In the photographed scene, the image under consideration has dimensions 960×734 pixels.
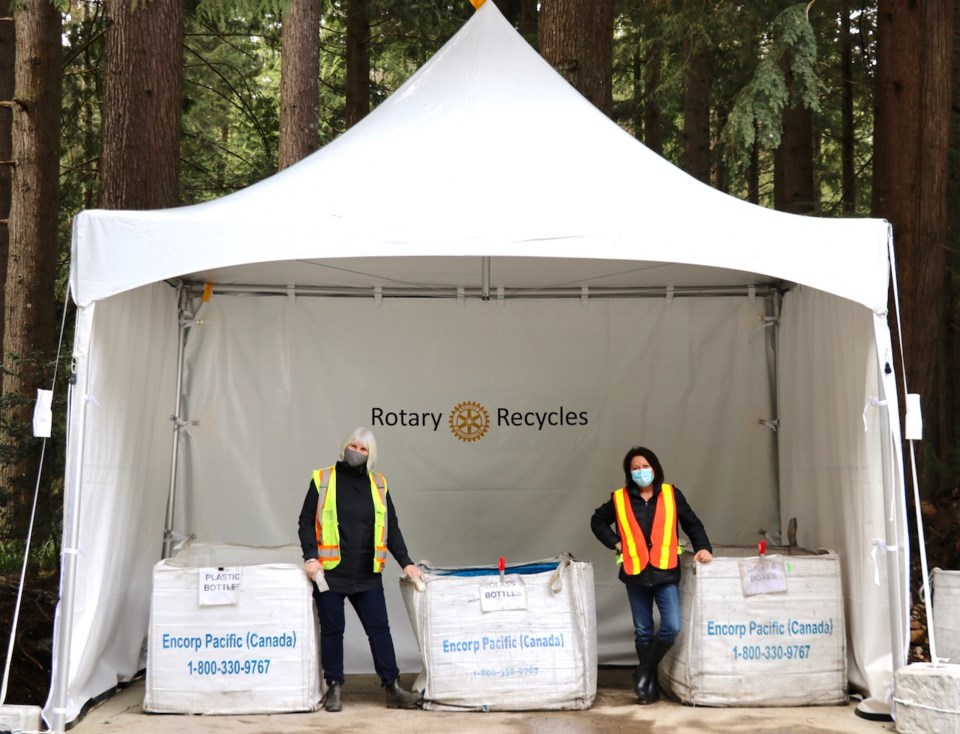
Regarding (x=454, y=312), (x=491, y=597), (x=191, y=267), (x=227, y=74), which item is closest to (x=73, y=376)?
(x=191, y=267)

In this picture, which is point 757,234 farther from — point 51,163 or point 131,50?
point 51,163

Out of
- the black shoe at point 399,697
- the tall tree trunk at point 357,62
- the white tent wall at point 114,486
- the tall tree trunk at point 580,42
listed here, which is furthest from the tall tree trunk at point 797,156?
the black shoe at point 399,697

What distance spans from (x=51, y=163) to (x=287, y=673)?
257 inches

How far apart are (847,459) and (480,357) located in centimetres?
231

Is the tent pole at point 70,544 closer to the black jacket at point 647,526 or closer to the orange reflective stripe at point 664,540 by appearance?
the black jacket at point 647,526

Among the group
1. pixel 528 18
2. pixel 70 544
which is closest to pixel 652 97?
pixel 528 18

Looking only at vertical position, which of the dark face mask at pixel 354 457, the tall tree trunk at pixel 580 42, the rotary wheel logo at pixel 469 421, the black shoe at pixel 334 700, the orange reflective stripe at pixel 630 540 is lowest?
the black shoe at pixel 334 700

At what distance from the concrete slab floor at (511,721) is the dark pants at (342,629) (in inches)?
7.9

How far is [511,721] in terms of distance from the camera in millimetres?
5395

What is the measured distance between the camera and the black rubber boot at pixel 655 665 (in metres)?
5.79

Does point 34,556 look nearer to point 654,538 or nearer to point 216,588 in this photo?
point 216,588

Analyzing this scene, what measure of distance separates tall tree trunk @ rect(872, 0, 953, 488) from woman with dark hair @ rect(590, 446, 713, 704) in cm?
265

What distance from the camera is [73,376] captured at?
16.7 ft

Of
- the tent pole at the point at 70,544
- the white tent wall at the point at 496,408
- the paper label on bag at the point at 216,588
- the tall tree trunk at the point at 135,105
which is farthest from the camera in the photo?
the tall tree trunk at the point at 135,105
